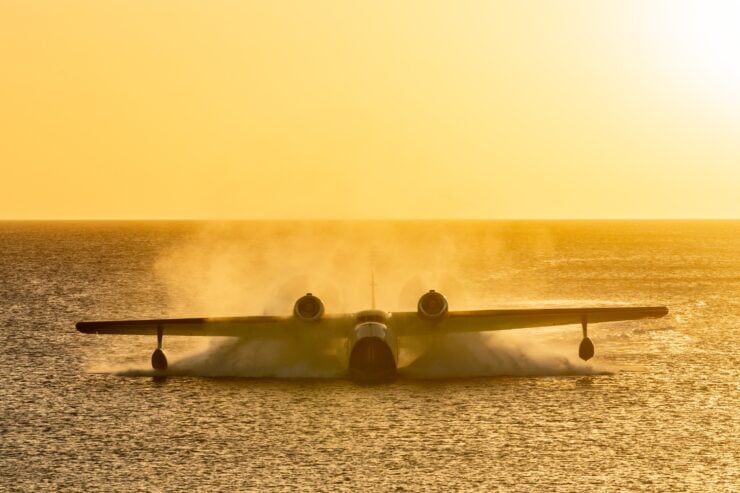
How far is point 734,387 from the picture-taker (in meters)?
67.4

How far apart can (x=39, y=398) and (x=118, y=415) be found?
9356 mm

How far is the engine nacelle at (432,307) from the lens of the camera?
61500 mm

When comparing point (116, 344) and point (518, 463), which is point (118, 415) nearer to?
point (518, 463)

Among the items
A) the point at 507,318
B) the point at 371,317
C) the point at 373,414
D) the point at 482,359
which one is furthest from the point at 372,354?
the point at 482,359

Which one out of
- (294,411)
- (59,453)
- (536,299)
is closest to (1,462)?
(59,453)

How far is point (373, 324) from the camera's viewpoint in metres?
58.4

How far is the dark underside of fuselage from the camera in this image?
2294 inches

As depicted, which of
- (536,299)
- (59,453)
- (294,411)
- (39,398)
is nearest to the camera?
(59,453)

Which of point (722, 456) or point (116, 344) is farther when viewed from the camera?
point (116, 344)

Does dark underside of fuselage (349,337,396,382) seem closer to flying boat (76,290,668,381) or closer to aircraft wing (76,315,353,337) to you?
flying boat (76,290,668,381)

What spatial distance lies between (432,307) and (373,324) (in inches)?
193

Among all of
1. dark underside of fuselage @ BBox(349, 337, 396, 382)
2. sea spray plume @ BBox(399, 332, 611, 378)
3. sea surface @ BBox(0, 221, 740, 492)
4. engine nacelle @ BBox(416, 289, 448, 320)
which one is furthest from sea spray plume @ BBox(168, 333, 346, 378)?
engine nacelle @ BBox(416, 289, 448, 320)

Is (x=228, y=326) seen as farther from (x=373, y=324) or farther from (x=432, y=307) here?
(x=432, y=307)

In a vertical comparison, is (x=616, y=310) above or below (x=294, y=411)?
above
